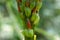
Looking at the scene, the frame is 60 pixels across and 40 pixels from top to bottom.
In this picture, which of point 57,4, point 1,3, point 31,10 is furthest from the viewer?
point 57,4

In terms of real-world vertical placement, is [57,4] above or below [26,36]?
above

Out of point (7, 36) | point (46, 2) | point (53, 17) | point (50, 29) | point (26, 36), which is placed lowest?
point (26, 36)

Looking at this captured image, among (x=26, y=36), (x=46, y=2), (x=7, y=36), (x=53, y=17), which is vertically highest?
(x=46, y=2)

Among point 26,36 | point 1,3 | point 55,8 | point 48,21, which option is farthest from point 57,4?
point 26,36

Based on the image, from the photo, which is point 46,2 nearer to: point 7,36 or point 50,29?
point 50,29

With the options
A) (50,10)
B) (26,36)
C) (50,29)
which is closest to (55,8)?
(50,10)

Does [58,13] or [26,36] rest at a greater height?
[58,13]

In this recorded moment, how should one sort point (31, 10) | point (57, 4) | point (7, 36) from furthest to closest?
point (57, 4) → point (7, 36) → point (31, 10)

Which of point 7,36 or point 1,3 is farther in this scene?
point 1,3

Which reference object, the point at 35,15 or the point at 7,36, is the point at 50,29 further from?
the point at 35,15
